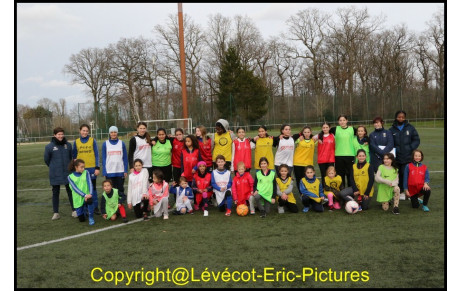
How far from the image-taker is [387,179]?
6480 mm

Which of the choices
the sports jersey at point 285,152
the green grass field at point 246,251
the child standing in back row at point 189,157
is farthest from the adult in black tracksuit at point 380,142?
the child standing in back row at point 189,157

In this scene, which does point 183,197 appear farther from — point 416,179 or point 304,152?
point 416,179

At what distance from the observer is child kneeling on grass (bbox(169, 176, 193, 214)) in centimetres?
673

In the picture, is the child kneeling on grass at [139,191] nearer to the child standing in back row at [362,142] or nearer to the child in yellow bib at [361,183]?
the child in yellow bib at [361,183]

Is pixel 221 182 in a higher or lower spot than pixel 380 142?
lower

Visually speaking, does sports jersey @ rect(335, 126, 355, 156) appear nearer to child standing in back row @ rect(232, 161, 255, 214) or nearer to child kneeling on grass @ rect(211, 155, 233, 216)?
child standing in back row @ rect(232, 161, 255, 214)

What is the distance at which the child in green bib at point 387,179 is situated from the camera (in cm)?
644

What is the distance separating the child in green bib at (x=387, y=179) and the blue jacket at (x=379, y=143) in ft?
1.20

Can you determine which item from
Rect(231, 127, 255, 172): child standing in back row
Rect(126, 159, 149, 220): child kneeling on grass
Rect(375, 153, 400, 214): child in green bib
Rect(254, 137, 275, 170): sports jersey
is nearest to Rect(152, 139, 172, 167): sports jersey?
Rect(126, 159, 149, 220): child kneeling on grass

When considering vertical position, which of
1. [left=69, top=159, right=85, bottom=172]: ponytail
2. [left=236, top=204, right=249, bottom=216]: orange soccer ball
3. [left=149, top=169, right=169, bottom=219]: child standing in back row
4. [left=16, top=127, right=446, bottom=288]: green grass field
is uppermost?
[left=69, top=159, right=85, bottom=172]: ponytail

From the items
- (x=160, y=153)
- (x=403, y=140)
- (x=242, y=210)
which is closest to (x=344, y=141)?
(x=403, y=140)

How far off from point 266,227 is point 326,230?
88cm

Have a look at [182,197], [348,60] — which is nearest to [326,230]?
[182,197]

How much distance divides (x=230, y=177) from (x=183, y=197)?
919 millimetres
